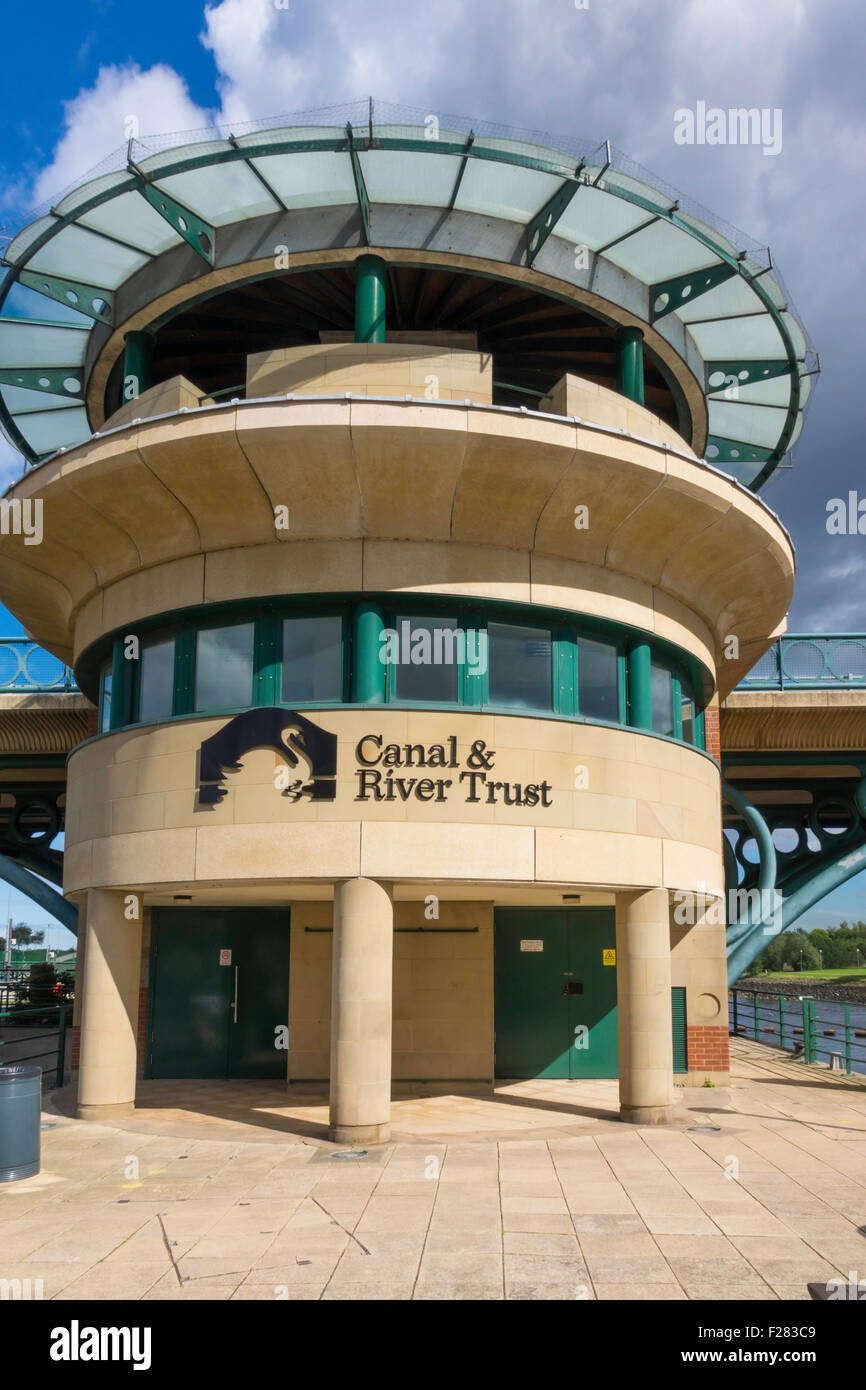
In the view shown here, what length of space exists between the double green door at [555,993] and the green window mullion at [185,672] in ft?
24.6

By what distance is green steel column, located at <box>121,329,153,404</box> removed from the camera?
18.7 meters

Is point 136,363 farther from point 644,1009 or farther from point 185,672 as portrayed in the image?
point 644,1009

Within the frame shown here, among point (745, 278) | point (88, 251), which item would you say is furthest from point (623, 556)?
point (88, 251)

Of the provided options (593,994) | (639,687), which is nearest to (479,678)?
(639,687)

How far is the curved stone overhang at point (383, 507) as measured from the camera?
14633 mm

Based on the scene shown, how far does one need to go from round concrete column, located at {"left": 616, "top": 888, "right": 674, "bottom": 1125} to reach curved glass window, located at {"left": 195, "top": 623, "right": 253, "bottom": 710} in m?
6.19

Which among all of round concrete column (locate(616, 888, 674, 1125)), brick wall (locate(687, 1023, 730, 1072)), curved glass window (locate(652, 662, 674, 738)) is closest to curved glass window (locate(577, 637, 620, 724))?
curved glass window (locate(652, 662, 674, 738))

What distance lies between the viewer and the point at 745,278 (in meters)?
17.6

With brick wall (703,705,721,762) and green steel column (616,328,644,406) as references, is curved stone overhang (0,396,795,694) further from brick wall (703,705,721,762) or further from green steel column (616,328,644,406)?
brick wall (703,705,721,762)

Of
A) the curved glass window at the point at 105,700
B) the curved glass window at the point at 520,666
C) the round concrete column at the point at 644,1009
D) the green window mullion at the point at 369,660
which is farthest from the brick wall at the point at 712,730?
the curved glass window at the point at 105,700

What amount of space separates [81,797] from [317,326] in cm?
928

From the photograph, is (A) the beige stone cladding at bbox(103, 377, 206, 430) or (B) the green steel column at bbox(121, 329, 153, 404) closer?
(A) the beige stone cladding at bbox(103, 377, 206, 430)

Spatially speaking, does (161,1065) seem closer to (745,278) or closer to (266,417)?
(266,417)

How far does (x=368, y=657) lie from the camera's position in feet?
49.9
